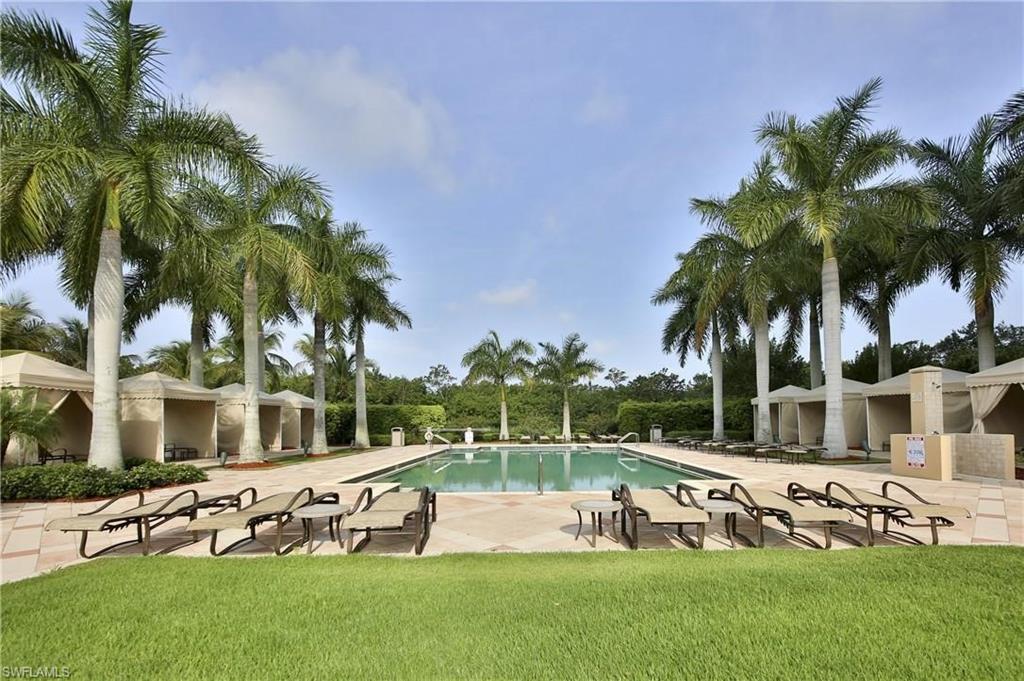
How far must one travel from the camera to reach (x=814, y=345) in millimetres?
22250

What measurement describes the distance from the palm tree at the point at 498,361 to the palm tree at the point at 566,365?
0.84m

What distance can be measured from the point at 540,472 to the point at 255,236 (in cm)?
1102

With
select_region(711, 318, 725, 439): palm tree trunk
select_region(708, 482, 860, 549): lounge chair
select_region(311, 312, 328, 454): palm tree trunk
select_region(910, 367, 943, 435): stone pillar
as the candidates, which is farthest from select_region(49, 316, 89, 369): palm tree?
select_region(910, 367, 943, 435): stone pillar

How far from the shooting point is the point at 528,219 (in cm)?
2412

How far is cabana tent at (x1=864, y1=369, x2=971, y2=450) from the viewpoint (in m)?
16.4

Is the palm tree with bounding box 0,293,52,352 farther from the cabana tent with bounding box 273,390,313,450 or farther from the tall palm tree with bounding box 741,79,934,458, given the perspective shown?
the tall palm tree with bounding box 741,79,934,458

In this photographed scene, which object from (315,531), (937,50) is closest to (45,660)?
(315,531)

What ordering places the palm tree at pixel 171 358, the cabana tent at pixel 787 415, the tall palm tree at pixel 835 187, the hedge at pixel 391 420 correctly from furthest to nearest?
the palm tree at pixel 171 358 → the hedge at pixel 391 420 → the cabana tent at pixel 787 415 → the tall palm tree at pixel 835 187

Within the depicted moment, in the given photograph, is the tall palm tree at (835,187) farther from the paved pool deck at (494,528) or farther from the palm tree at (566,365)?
the palm tree at (566,365)

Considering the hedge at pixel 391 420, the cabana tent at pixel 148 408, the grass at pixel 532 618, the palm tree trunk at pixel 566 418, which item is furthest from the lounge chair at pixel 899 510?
the hedge at pixel 391 420

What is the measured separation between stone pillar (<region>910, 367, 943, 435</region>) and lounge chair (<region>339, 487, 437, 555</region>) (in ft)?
36.6

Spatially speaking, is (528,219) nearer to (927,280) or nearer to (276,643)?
(927,280)

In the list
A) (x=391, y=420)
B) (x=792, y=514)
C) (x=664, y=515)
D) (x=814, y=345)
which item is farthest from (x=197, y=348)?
(x=814, y=345)

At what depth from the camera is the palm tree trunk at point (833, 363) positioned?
608 inches
